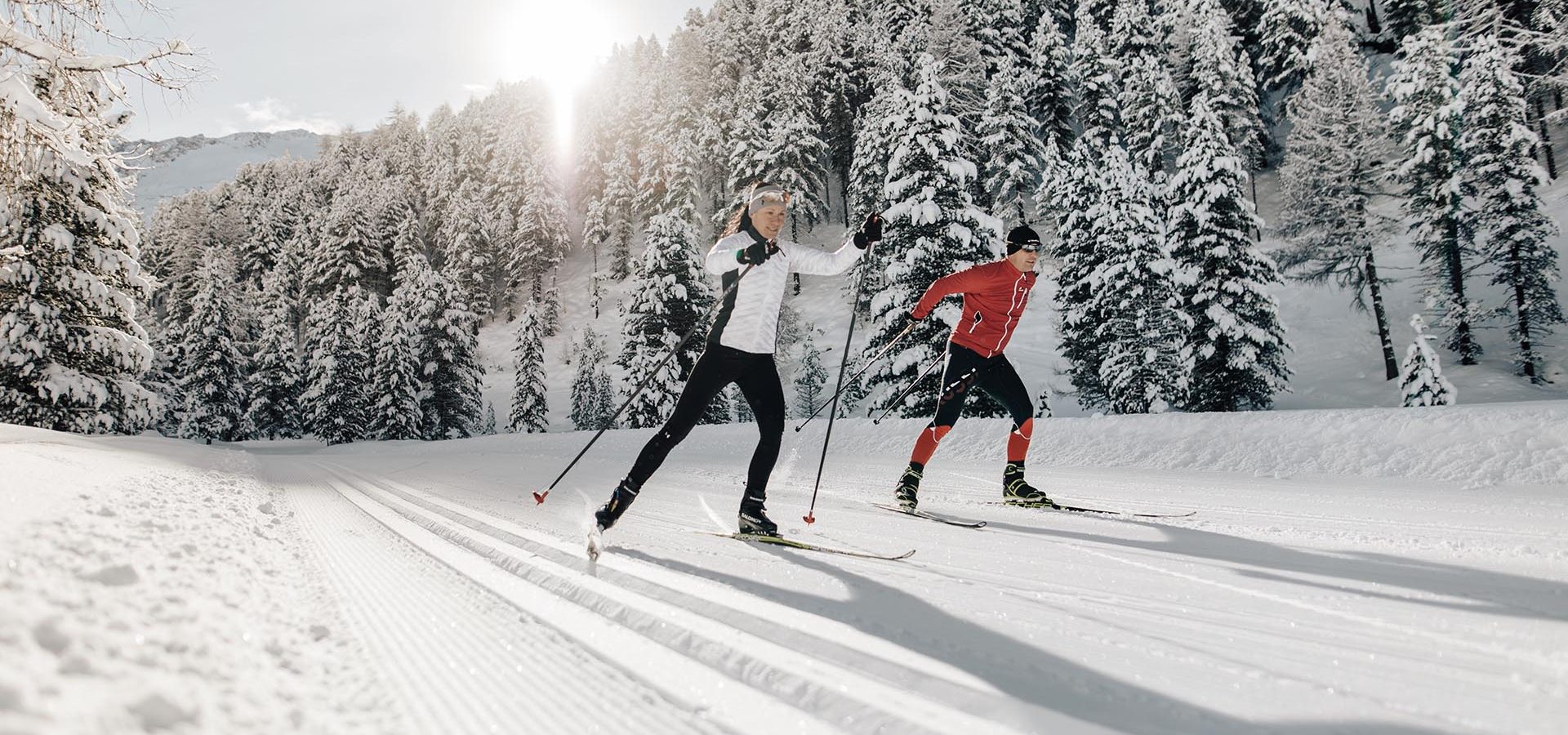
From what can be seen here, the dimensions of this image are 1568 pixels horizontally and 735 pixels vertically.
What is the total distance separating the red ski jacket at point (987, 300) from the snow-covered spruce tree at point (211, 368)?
156ft

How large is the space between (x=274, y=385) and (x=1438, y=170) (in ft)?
189

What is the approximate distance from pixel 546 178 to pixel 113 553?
6237 centimetres

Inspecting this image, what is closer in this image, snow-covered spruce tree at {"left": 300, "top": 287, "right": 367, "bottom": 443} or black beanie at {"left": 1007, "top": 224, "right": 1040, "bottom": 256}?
black beanie at {"left": 1007, "top": 224, "right": 1040, "bottom": 256}

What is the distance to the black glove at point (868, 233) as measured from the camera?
4.24 metres

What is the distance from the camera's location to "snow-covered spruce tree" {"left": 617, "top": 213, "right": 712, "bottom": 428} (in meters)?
26.9

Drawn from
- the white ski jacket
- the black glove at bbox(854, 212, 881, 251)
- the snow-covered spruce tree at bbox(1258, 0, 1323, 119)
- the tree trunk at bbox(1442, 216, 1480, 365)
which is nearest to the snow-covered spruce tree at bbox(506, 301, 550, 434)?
the white ski jacket

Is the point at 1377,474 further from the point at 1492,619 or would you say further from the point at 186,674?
the point at 186,674

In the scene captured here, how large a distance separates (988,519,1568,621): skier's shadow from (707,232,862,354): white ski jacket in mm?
2024

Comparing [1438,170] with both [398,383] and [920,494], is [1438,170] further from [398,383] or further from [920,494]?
[398,383]

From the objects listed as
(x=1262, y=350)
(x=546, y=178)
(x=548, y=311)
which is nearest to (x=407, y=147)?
(x=546, y=178)

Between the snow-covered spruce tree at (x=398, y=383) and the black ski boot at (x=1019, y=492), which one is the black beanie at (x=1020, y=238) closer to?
the black ski boot at (x=1019, y=492)

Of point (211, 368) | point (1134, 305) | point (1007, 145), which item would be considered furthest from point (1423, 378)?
point (211, 368)

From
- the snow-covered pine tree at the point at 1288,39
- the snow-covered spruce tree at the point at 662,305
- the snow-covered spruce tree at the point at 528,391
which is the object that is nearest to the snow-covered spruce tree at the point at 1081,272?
the snow-covered spruce tree at the point at 662,305

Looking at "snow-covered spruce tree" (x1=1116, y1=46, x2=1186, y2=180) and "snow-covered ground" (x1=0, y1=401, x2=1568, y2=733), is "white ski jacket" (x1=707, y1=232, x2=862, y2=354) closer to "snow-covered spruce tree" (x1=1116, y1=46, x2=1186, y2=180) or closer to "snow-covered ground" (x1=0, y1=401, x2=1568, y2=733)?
"snow-covered ground" (x1=0, y1=401, x2=1568, y2=733)
